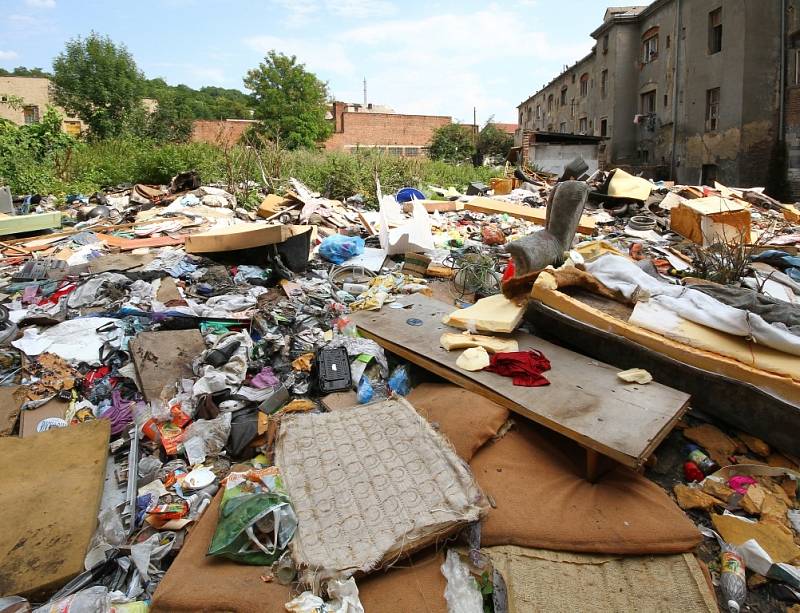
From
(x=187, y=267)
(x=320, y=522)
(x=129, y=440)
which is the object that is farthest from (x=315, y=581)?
(x=187, y=267)

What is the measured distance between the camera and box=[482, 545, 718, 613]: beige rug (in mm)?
1809

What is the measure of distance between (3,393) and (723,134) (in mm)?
17736

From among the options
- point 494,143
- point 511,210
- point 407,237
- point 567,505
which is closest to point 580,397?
point 567,505

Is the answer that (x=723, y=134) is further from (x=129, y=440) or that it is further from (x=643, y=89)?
(x=129, y=440)

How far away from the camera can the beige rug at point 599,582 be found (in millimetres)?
1809

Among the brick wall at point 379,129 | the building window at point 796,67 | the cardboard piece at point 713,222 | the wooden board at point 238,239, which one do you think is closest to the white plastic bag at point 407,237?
the wooden board at point 238,239

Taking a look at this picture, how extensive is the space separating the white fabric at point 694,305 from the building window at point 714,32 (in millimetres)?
15576

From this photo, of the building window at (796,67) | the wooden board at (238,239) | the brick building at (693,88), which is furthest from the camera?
the brick building at (693,88)

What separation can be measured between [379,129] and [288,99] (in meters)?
6.06

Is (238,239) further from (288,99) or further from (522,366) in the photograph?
(288,99)

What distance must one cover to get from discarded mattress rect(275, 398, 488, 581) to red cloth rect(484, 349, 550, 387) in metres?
0.61

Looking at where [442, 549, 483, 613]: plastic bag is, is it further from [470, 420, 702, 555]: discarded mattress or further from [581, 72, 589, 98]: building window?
[581, 72, 589, 98]: building window

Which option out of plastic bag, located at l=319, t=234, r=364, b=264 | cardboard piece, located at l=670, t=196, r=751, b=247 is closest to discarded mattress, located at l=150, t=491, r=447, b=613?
plastic bag, located at l=319, t=234, r=364, b=264

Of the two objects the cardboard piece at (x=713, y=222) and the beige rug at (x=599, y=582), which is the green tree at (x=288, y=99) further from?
the beige rug at (x=599, y=582)
